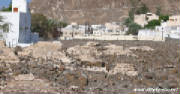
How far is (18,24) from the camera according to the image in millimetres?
31891

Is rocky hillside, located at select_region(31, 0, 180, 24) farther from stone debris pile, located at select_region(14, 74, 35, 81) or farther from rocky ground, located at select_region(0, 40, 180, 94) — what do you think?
stone debris pile, located at select_region(14, 74, 35, 81)

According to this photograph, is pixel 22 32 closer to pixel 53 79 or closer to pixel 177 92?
pixel 53 79

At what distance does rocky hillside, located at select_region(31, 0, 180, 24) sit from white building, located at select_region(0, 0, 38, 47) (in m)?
75.4

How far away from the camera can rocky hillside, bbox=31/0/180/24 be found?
118938mm

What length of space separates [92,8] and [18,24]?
351ft

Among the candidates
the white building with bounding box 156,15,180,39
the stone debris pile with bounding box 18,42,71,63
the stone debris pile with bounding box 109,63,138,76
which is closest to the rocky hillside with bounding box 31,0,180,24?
the white building with bounding box 156,15,180,39

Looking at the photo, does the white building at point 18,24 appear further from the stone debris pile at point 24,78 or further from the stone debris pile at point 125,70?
the stone debris pile at point 24,78

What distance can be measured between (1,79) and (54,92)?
2779mm

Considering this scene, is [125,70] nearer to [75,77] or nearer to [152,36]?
[75,77]

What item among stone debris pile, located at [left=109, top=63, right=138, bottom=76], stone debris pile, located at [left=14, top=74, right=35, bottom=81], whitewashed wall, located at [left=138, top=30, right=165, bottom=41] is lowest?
whitewashed wall, located at [left=138, top=30, right=165, bottom=41]

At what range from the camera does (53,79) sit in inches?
494

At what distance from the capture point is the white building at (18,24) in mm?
30812

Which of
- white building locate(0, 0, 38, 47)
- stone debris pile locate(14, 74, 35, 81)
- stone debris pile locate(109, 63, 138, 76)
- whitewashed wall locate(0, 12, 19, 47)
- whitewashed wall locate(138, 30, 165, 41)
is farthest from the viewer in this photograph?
whitewashed wall locate(138, 30, 165, 41)

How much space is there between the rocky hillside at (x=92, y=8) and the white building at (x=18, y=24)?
2969 inches
